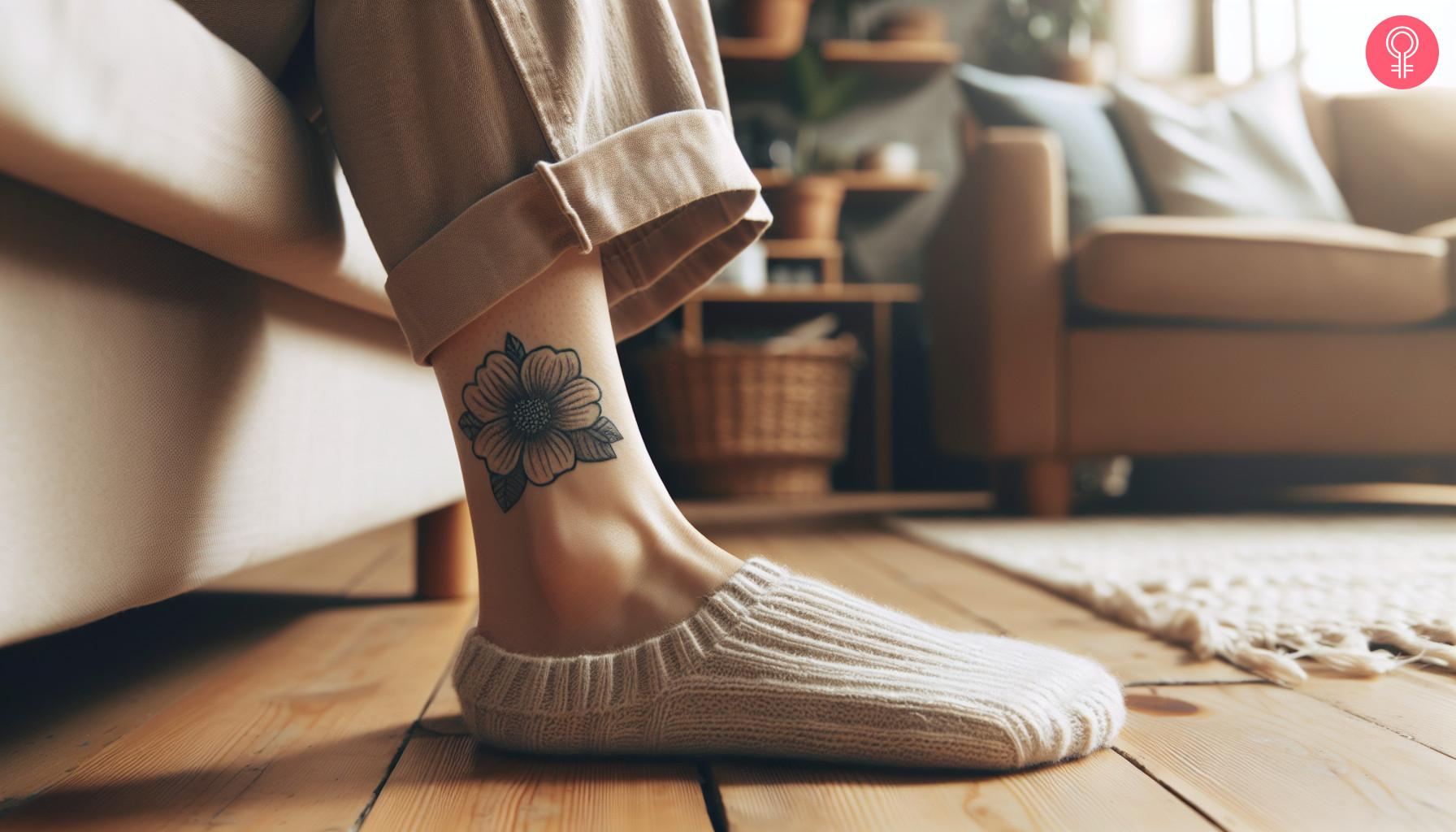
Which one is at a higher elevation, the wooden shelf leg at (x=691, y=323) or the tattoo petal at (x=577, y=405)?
the tattoo petal at (x=577, y=405)

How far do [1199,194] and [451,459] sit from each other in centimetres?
143

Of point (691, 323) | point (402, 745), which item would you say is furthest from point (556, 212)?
point (691, 323)

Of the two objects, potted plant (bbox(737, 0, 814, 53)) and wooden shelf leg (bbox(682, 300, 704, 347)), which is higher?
potted plant (bbox(737, 0, 814, 53))

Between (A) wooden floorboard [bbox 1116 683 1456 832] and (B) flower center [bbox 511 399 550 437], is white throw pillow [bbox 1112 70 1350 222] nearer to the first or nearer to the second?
(A) wooden floorboard [bbox 1116 683 1456 832]

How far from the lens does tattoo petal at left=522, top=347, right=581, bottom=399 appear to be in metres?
0.48

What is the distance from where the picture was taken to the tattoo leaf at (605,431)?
480 millimetres

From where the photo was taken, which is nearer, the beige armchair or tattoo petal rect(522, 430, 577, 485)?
tattoo petal rect(522, 430, 577, 485)

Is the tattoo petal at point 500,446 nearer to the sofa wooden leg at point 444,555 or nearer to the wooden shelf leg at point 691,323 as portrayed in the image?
the sofa wooden leg at point 444,555

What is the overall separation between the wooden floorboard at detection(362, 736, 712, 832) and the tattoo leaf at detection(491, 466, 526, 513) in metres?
0.11

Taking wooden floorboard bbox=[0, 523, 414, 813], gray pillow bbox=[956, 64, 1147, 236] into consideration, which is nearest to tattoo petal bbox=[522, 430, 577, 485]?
wooden floorboard bbox=[0, 523, 414, 813]

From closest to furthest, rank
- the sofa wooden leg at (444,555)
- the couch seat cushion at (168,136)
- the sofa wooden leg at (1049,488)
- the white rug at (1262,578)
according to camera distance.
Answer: the couch seat cushion at (168,136)
the white rug at (1262,578)
the sofa wooden leg at (444,555)
the sofa wooden leg at (1049,488)

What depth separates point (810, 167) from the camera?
2.81m

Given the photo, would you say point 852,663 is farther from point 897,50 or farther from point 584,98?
point 897,50

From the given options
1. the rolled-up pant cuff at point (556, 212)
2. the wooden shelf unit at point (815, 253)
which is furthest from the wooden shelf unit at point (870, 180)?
the rolled-up pant cuff at point (556, 212)
